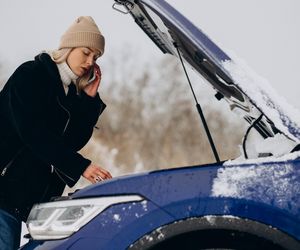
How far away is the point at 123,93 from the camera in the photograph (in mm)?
45969

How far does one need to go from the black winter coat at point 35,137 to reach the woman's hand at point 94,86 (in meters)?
0.10

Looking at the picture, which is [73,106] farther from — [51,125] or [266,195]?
[266,195]

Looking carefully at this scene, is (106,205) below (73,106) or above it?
below

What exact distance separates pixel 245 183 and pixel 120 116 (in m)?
42.9

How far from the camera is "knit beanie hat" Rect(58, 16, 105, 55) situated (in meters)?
3.07

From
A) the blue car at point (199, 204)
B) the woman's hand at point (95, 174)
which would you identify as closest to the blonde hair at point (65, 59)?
the woman's hand at point (95, 174)

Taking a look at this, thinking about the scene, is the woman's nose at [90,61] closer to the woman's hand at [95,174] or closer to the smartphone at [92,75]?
the smartphone at [92,75]

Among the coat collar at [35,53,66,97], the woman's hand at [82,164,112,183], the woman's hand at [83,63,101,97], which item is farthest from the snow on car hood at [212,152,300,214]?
the woman's hand at [83,63,101,97]

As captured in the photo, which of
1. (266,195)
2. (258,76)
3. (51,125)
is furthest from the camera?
(51,125)

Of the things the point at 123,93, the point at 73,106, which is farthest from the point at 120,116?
the point at 73,106

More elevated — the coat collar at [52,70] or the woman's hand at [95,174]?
the coat collar at [52,70]

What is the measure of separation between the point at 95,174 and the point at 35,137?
0.38 meters

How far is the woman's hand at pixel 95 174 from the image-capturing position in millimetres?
2633

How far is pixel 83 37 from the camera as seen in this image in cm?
309
